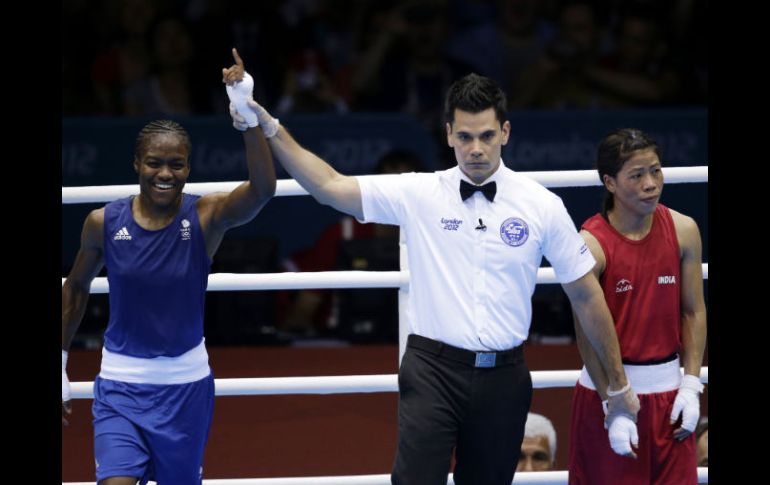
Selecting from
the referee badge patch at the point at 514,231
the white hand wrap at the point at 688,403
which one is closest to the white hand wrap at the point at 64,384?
the referee badge patch at the point at 514,231

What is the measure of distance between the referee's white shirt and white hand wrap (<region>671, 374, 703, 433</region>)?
21.2 inches

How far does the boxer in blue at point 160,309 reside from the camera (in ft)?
13.8

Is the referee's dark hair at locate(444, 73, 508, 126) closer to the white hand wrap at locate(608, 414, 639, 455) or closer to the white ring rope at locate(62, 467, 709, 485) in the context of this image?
the white hand wrap at locate(608, 414, 639, 455)

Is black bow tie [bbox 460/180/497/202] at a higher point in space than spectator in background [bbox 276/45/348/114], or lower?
lower

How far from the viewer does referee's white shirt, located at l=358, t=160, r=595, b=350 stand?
396cm

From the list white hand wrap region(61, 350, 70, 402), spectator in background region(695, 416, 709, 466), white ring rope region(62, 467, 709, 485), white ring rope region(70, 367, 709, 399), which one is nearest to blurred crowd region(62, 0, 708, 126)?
spectator in background region(695, 416, 709, 466)

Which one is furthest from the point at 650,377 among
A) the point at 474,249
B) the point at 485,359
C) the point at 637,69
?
the point at 637,69

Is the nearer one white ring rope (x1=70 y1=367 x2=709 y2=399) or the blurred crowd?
white ring rope (x1=70 y1=367 x2=709 y2=399)

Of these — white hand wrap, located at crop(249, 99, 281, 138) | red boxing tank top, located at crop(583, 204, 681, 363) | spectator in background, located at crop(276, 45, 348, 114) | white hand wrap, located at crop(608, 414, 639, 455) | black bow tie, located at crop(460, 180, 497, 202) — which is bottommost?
white hand wrap, located at crop(608, 414, 639, 455)

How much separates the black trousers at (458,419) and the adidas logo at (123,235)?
97cm

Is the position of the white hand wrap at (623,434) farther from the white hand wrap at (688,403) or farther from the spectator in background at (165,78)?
the spectator in background at (165,78)

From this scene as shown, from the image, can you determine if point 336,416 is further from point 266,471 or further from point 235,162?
point 235,162

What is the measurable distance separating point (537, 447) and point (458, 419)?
125 cm

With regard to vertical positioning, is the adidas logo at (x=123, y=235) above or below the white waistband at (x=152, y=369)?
above
